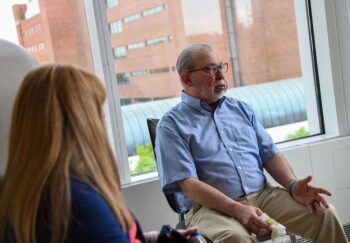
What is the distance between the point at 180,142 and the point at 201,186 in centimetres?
23

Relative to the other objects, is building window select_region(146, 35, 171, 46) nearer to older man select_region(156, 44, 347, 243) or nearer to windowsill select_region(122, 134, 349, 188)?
older man select_region(156, 44, 347, 243)

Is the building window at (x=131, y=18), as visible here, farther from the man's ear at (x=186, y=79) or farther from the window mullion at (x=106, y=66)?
the man's ear at (x=186, y=79)

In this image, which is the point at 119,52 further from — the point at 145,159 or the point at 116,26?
the point at 145,159

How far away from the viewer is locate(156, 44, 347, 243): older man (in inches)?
74.1

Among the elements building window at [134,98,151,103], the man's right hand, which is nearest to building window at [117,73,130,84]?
building window at [134,98,151,103]

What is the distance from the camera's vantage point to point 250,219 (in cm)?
180

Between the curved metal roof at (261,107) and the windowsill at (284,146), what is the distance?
0.50 feet

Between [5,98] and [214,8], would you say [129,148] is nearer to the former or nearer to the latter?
[214,8]

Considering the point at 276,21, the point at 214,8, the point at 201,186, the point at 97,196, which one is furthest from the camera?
the point at 276,21

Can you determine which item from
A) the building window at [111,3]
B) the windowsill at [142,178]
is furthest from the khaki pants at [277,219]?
the building window at [111,3]

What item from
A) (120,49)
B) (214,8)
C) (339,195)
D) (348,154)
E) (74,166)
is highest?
(214,8)

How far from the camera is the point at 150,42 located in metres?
2.52

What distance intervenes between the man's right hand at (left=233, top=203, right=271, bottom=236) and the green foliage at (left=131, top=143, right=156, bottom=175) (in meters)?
0.85

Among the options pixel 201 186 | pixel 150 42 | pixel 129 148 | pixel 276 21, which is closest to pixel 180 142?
pixel 201 186
